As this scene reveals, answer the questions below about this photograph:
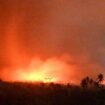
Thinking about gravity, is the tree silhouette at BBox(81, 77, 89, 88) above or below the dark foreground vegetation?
above

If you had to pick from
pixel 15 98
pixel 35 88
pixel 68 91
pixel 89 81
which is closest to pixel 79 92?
pixel 68 91

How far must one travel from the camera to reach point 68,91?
46188mm

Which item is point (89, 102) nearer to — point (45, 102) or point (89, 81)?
point (45, 102)

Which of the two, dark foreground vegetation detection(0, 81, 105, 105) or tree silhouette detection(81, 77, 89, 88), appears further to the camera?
tree silhouette detection(81, 77, 89, 88)

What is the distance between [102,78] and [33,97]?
2040cm

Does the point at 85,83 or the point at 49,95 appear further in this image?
the point at 85,83

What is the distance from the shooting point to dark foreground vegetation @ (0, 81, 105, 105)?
139 ft

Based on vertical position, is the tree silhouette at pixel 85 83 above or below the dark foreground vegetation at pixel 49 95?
above

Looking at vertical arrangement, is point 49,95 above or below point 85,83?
below

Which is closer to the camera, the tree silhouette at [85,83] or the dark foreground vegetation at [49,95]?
the dark foreground vegetation at [49,95]

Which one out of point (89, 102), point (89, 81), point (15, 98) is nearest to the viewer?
point (15, 98)

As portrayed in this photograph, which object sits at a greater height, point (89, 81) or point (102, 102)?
point (89, 81)

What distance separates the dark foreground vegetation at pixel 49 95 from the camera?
42344 millimetres

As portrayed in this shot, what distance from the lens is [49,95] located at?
44.6 metres
